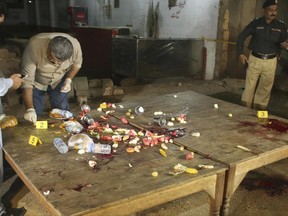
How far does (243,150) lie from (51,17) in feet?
55.6

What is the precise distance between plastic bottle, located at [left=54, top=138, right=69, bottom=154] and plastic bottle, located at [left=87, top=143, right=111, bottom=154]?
16 cm

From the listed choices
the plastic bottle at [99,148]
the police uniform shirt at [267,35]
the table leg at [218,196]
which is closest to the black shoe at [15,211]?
the plastic bottle at [99,148]

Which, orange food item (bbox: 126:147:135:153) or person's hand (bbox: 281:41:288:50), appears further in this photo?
person's hand (bbox: 281:41:288:50)

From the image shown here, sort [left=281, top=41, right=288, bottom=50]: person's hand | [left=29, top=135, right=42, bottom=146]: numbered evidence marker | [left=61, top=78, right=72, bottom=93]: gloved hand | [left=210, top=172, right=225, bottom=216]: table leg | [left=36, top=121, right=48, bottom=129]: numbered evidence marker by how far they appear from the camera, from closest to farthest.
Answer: [left=210, top=172, right=225, bottom=216]: table leg
[left=29, top=135, right=42, bottom=146]: numbered evidence marker
[left=36, top=121, right=48, bottom=129]: numbered evidence marker
[left=61, top=78, right=72, bottom=93]: gloved hand
[left=281, top=41, right=288, bottom=50]: person's hand

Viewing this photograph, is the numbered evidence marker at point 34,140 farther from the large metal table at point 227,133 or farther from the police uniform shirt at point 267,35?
the police uniform shirt at point 267,35

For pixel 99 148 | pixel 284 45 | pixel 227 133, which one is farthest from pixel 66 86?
pixel 284 45

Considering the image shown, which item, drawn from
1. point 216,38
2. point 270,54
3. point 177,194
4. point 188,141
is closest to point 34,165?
point 177,194

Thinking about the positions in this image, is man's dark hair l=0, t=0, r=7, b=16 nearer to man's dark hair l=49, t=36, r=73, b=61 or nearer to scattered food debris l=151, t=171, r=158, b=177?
man's dark hair l=49, t=36, r=73, b=61

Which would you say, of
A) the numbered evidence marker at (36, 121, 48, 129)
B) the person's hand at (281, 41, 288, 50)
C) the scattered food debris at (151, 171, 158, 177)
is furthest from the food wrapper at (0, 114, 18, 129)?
the person's hand at (281, 41, 288, 50)

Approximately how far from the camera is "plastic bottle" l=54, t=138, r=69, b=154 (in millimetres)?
2270

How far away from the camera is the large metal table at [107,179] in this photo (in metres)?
1.71

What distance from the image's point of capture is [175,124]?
2.95m

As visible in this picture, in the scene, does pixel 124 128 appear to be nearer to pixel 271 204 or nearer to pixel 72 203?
pixel 72 203

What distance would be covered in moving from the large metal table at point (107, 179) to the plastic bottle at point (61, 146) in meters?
0.03
